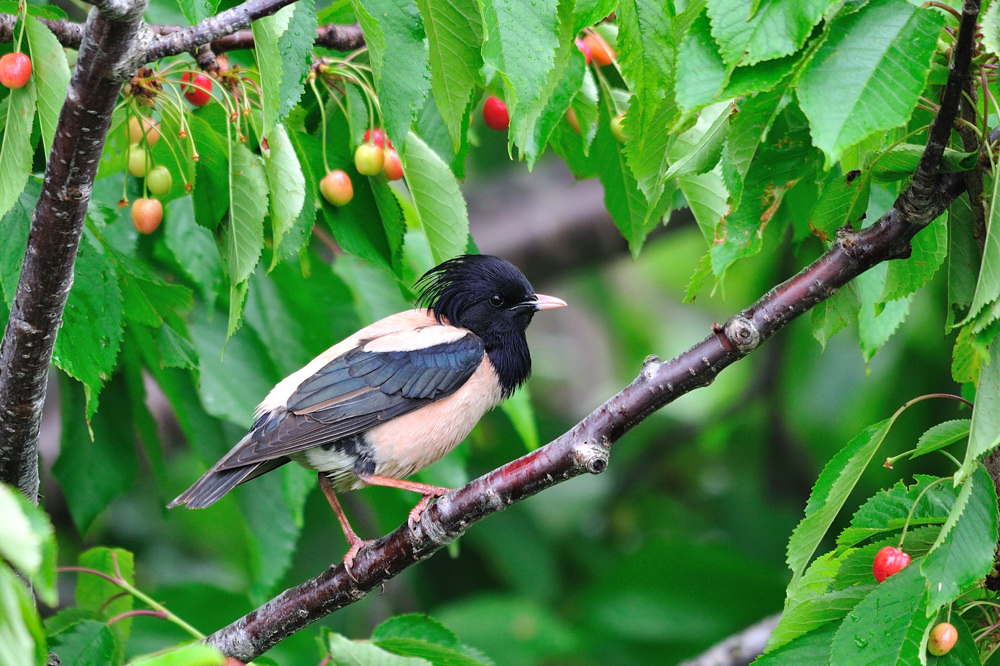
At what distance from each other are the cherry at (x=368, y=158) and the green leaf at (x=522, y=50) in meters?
0.85

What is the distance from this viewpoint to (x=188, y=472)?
300 inches

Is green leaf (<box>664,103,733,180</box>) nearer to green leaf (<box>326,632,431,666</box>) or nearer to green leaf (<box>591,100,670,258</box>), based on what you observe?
green leaf (<box>591,100,670,258</box>)

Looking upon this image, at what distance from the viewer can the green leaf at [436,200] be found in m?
2.90

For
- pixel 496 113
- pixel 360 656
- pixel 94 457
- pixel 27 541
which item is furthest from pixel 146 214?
pixel 27 541

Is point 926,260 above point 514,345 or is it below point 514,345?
below

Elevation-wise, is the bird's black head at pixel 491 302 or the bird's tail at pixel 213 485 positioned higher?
the bird's black head at pixel 491 302

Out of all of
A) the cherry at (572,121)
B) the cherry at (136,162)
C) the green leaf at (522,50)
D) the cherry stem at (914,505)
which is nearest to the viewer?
the green leaf at (522,50)

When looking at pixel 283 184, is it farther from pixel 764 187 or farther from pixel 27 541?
pixel 27 541

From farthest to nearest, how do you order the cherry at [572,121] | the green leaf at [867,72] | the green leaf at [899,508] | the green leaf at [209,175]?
the cherry at [572,121], the green leaf at [209,175], the green leaf at [899,508], the green leaf at [867,72]

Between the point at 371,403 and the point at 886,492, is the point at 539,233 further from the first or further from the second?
the point at 886,492

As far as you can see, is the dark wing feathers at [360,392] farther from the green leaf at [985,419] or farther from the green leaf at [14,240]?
the green leaf at [985,419]

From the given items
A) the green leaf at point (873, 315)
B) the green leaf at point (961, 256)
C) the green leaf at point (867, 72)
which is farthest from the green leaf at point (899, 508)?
the green leaf at point (867, 72)

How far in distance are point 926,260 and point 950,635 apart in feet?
2.95

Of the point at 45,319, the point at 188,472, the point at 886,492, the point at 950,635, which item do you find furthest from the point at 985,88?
the point at 188,472
